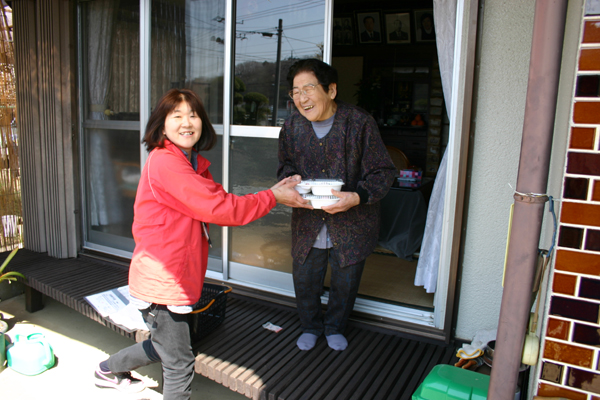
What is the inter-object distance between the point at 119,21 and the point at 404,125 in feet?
14.5

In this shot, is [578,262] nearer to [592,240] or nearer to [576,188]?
[592,240]

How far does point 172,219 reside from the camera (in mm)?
1806

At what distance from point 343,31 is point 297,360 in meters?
5.84

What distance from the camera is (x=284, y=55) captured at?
9.43ft

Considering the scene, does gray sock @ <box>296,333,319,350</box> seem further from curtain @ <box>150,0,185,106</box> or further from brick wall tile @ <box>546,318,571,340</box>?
curtain @ <box>150,0,185,106</box>

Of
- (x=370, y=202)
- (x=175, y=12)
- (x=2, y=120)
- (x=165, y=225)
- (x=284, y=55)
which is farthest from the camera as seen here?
(x=2, y=120)

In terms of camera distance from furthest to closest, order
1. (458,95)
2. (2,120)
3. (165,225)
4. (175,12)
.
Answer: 1. (2,120)
2. (175,12)
3. (458,95)
4. (165,225)

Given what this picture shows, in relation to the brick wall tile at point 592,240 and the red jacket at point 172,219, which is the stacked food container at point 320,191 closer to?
the red jacket at point 172,219

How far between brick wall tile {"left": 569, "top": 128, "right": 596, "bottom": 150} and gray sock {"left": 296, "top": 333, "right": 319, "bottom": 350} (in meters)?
1.62

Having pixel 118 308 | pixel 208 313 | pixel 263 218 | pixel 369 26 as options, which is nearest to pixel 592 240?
pixel 208 313

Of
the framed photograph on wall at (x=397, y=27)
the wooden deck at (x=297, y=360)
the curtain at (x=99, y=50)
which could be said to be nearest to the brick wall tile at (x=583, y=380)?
the wooden deck at (x=297, y=360)

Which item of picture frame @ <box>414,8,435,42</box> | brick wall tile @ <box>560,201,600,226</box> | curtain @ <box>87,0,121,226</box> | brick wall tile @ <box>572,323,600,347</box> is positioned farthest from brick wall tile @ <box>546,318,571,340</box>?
picture frame @ <box>414,8,435,42</box>

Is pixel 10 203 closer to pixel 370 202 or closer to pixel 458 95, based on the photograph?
pixel 370 202

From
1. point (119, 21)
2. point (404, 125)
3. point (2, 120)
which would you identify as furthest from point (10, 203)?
point (404, 125)
